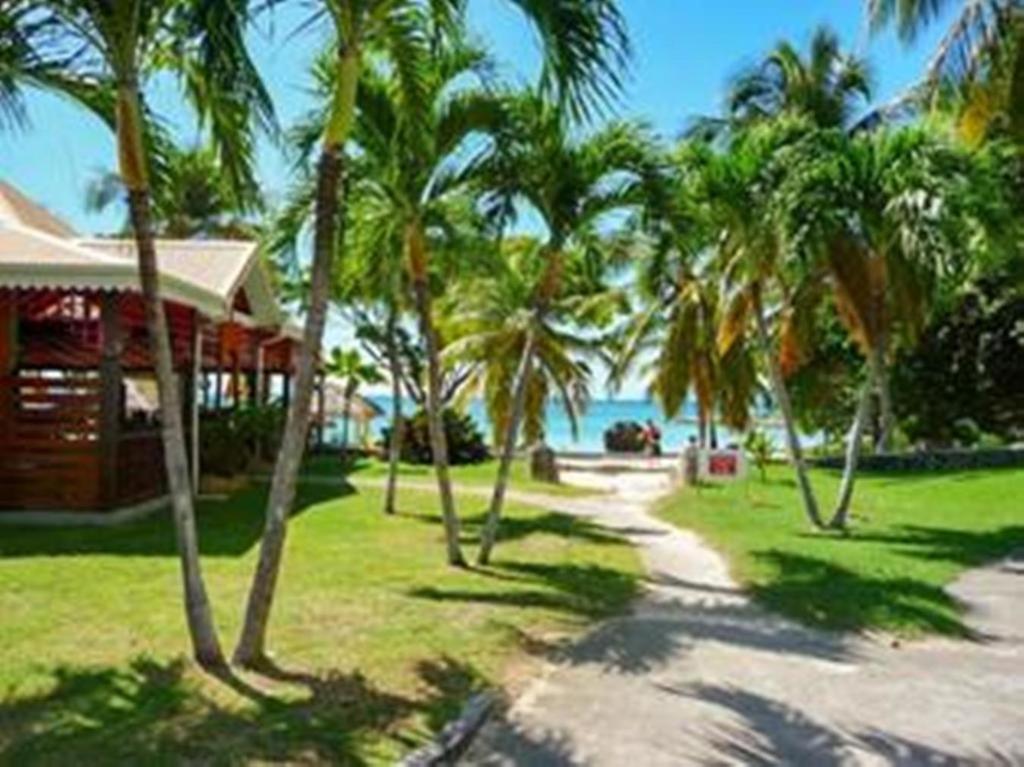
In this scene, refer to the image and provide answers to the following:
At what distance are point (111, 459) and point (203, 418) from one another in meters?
7.38

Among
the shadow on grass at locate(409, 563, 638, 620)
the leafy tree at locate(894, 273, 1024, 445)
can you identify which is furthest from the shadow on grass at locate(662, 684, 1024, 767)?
the leafy tree at locate(894, 273, 1024, 445)

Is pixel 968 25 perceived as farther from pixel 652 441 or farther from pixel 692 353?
pixel 652 441

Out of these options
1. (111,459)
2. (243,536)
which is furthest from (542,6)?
(111,459)

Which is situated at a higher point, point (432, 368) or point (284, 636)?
point (432, 368)

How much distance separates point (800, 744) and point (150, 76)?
222 inches

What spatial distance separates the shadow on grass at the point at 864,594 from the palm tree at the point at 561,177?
3.14 meters

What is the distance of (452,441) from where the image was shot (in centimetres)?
3584

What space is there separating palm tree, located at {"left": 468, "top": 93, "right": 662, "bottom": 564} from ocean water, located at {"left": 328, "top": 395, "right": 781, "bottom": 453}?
44.3 ft

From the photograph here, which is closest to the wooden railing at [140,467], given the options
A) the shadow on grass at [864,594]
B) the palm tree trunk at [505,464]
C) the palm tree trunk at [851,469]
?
the palm tree trunk at [505,464]

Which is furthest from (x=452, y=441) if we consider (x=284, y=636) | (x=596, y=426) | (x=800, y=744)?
(x=596, y=426)

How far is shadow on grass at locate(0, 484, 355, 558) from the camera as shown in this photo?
13945 mm

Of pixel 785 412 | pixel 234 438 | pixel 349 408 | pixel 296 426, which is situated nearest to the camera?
pixel 296 426

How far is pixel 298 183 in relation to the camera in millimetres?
13500

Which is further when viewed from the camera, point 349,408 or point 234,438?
point 349,408
